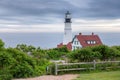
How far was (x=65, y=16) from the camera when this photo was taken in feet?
205

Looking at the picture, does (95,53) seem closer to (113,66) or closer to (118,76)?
(113,66)

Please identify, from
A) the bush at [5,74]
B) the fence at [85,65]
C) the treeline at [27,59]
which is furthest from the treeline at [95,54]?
the bush at [5,74]

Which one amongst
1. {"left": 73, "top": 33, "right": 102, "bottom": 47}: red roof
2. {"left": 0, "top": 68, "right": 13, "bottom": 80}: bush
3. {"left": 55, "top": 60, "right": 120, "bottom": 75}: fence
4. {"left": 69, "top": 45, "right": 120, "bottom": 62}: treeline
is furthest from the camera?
{"left": 73, "top": 33, "right": 102, "bottom": 47}: red roof

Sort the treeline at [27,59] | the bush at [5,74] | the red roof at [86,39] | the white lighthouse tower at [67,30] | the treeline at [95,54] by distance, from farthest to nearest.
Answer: the white lighthouse tower at [67,30]
the red roof at [86,39]
the treeline at [95,54]
the treeline at [27,59]
the bush at [5,74]

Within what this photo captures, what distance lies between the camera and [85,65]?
20844 millimetres

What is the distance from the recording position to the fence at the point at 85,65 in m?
20.0

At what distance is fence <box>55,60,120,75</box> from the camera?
20.0m

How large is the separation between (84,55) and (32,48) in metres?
6.41

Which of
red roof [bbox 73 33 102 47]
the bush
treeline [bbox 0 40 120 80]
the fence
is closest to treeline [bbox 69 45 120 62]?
treeline [bbox 0 40 120 80]

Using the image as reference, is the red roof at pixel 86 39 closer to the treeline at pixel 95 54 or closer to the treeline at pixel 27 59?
the treeline at pixel 95 54

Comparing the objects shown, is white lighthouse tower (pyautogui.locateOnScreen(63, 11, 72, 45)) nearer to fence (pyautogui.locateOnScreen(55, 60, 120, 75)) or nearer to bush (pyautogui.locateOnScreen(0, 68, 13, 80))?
fence (pyautogui.locateOnScreen(55, 60, 120, 75))

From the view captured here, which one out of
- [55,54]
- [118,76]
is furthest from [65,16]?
[118,76]

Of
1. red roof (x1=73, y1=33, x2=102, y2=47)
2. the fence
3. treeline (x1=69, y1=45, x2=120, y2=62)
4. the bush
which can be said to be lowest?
the bush

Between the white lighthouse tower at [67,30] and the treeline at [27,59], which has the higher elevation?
the white lighthouse tower at [67,30]
